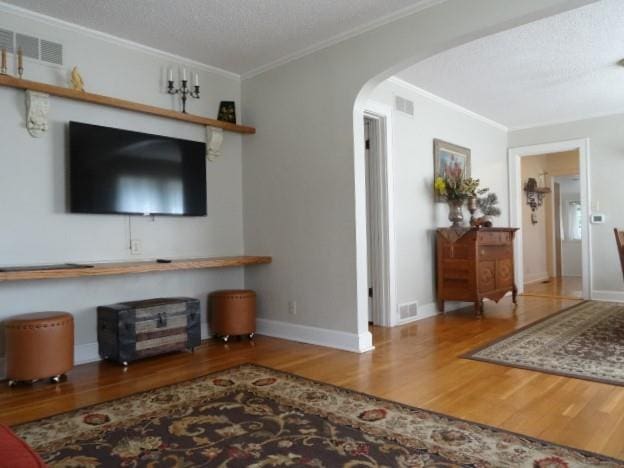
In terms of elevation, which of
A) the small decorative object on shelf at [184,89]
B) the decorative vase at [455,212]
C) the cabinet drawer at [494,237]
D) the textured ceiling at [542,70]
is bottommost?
the cabinet drawer at [494,237]

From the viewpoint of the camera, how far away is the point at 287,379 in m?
2.92

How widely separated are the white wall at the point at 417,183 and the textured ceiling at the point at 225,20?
1.10 meters

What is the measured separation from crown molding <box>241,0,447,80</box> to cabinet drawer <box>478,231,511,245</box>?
2.57 metres

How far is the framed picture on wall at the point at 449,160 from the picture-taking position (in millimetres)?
5367

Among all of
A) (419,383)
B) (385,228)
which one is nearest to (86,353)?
(419,383)

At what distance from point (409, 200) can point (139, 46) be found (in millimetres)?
2986

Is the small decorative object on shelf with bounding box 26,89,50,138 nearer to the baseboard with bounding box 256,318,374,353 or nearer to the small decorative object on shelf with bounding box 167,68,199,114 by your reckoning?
the small decorative object on shelf with bounding box 167,68,199,114

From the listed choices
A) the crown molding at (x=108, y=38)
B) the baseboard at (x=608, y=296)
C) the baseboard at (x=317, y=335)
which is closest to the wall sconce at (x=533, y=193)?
the baseboard at (x=608, y=296)

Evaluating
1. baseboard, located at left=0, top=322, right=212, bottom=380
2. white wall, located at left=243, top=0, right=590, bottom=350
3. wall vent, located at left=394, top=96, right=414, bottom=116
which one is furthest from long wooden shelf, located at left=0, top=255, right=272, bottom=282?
wall vent, located at left=394, top=96, right=414, bottom=116

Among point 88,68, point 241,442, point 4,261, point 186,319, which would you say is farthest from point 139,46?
point 241,442

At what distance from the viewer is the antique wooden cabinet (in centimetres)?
497

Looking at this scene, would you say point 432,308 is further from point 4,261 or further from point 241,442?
point 4,261

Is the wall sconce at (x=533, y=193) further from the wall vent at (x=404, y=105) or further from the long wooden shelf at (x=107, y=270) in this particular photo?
the long wooden shelf at (x=107, y=270)

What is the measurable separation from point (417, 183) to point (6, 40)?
386 centimetres
